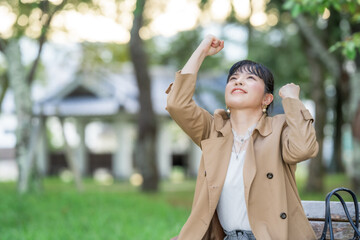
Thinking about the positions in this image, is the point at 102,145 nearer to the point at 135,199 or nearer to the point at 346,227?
the point at 135,199

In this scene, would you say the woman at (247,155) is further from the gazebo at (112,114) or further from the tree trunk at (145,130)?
the gazebo at (112,114)

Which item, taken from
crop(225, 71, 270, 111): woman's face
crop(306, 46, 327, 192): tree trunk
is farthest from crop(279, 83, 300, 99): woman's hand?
crop(306, 46, 327, 192): tree trunk

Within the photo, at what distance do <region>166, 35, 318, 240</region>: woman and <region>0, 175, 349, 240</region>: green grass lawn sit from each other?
12.0 ft

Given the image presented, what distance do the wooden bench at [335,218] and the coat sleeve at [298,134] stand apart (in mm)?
823

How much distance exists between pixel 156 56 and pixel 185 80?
20383mm

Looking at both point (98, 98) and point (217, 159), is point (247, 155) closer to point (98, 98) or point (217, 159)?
point (217, 159)

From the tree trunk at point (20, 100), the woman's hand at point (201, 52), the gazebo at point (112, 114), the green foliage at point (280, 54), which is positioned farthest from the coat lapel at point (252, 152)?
the green foliage at point (280, 54)

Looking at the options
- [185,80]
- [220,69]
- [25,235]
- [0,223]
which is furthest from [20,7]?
[220,69]

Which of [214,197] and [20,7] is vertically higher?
[20,7]

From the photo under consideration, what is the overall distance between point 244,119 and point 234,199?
416 mm

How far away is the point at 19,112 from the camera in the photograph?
10844mm

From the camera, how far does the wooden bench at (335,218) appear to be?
3.15m

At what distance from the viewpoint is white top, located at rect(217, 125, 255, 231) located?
8.54 feet

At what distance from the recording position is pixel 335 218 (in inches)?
125
